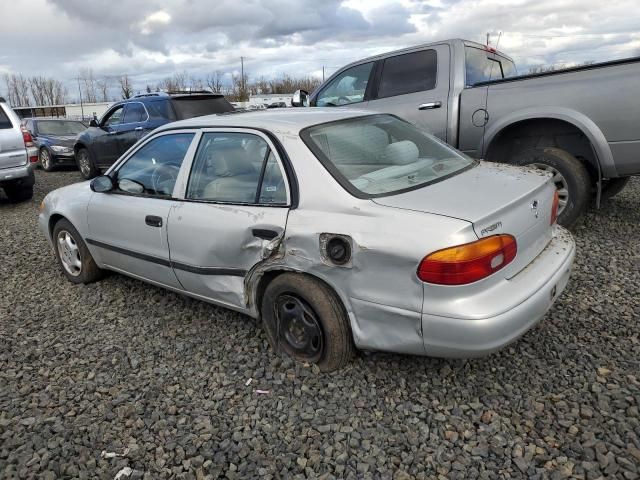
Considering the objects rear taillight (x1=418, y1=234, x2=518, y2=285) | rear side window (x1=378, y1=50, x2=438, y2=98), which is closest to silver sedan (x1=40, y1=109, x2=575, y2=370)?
rear taillight (x1=418, y1=234, x2=518, y2=285)

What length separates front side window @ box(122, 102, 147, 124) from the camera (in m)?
9.65

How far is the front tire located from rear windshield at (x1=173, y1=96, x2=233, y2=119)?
5663 millimetres

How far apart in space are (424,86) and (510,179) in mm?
3146

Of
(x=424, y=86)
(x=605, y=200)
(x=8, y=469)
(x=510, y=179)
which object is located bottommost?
(x=8, y=469)

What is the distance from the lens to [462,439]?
2.42 meters

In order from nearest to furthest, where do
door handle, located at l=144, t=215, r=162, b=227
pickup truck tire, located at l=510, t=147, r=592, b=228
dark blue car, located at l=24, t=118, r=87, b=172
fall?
door handle, located at l=144, t=215, r=162, b=227 < pickup truck tire, located at l=510, t=147, r=592, b=228 < dark blue car, located at l=24, t=118, r=87, b=172

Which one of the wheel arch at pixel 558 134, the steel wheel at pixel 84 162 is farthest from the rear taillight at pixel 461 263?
the steel wheel at pixel 84 162

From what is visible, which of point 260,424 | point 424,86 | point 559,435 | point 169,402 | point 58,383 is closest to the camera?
point 559,435

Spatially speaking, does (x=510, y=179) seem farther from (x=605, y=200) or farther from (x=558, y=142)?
(x=605, y=200)

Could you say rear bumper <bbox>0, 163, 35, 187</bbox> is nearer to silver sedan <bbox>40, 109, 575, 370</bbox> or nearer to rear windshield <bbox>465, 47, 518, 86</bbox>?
silver sedan <bbox>40, 109, 575, 370</bbox>

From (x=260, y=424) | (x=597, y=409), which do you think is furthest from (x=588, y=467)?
(x=260, y=424)

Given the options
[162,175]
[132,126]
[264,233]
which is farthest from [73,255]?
[132,126]

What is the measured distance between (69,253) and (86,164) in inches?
296

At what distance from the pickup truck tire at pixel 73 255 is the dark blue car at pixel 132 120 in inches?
184
